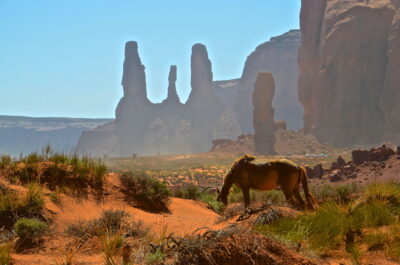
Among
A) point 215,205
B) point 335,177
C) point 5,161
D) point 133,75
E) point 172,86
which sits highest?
point 133,75

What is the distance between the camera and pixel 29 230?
7449 millimetres

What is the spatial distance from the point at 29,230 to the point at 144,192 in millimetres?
5689

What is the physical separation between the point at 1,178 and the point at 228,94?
18219 cm

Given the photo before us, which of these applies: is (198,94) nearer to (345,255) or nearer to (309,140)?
(309,140)

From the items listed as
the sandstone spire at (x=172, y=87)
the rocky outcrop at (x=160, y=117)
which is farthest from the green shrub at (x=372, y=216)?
the sandstone spire at (x=172, y=87)

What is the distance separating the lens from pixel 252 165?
12.3 meters

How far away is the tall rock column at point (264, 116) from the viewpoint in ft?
267

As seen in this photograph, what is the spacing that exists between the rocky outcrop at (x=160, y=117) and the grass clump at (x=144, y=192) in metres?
142

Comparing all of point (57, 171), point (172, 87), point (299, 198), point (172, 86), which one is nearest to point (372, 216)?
point (299, 198)

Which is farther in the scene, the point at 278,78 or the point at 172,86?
the point at 278,78

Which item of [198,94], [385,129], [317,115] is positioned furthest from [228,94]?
[385,129]

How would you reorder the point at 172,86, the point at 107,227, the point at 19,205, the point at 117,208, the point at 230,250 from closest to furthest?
the point at 230,250 → the point at 107,227 → the point at 19,205 → the point at 117,208 → the point at 172,86

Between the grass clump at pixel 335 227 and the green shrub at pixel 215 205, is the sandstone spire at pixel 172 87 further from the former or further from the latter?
the grass clump at pixel 335 227

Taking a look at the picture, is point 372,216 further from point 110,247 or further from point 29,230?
point 29,230
